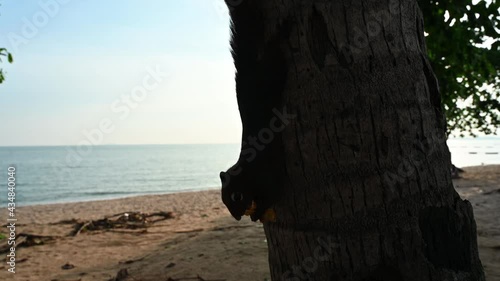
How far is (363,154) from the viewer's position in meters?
1.57

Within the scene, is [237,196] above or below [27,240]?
above

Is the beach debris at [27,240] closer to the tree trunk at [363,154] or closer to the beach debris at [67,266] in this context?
the beach debris at [67,266]

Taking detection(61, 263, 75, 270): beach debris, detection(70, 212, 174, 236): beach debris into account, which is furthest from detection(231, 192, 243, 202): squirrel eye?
detection(70, 212, 174, 236): beach debris

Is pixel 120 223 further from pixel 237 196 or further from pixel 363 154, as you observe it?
pixel 363 154

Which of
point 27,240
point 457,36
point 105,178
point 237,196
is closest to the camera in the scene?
point 237,196

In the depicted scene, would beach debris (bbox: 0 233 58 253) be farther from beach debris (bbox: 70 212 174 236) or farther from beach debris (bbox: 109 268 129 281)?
beach debris (bbox: 109 268 129 281)

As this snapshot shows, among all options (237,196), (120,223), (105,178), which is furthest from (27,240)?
(105,178)

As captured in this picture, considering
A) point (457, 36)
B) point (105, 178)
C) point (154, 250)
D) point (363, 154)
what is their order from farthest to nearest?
point (105, 178), point (154, 250), point (457, 36), point (363, 154)

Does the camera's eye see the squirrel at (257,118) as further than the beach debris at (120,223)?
No

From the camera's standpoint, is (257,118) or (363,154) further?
(257,118)

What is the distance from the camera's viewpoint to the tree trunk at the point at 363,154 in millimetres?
1564

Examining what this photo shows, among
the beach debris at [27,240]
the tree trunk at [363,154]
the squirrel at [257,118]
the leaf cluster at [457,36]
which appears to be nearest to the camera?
the tree trunk at [363,154]

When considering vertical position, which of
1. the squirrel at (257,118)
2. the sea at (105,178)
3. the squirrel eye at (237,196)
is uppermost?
the squirrel at (257,118)

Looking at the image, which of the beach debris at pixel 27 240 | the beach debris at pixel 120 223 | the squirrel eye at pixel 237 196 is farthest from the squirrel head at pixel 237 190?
the beach debris at pixel 120 223
